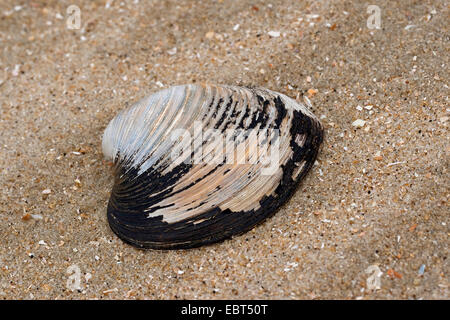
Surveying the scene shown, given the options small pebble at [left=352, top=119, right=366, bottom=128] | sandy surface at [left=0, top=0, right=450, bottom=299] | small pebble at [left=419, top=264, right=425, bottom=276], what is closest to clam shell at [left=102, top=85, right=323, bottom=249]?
sandy surface at [left=0, top=0, right=450, bottom=299]

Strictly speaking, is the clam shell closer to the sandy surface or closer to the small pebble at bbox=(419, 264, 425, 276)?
the sandy surface

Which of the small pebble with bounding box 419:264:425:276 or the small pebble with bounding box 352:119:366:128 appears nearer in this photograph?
the small pebble with bounding box 419:264:425:276

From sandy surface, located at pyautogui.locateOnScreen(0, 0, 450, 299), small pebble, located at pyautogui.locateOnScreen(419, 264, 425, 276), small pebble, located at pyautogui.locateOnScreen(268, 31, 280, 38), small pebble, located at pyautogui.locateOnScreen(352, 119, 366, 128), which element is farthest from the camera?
small pebble, located at pyautogui.locateOnScreen(268, 31, 280, 38)

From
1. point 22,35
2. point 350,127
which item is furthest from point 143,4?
point 350,127

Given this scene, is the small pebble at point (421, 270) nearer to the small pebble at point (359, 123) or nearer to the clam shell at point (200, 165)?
the clam shell at point (200, 165)

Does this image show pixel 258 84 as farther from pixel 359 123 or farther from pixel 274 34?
pixel 359 123
